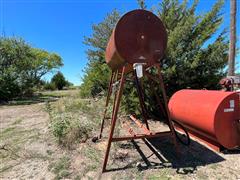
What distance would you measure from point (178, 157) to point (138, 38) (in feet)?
6.50

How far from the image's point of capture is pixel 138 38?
281 cm

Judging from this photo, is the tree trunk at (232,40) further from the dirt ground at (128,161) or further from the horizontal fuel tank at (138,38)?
the horizontal fuel tank at (138,38)

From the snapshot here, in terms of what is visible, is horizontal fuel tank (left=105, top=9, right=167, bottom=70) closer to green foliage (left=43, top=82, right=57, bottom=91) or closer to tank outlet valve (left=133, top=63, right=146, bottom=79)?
tank outlet valve (left=133, top=63, right=146, bottom=79)

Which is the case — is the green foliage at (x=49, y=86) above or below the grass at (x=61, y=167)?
above

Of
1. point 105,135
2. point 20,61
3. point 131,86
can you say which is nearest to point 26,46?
point 20,61

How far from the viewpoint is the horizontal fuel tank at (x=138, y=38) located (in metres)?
2.76

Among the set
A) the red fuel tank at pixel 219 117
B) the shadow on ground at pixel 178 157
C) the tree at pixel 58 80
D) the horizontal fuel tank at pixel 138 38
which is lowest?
the shadow on ground at pixel 178 157

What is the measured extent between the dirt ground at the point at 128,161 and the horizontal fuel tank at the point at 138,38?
155 centimetres

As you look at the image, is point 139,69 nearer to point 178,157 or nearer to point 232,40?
point 178,157

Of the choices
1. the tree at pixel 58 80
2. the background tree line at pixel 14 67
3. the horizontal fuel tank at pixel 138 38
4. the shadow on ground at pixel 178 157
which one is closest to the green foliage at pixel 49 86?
the tree at pixel 58 80

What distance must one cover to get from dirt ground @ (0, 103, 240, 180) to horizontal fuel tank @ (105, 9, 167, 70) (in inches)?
60.9

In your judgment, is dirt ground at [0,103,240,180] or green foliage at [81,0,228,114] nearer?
dirt ground at [0,103,240,180]

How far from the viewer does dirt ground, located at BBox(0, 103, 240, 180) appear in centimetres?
264

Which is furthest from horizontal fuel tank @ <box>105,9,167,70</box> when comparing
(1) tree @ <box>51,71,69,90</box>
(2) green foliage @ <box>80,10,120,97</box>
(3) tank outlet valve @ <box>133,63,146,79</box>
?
(1) tree @ <box>51,71,69,90</box>
